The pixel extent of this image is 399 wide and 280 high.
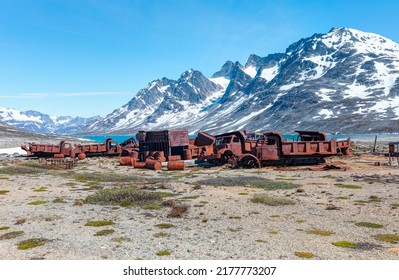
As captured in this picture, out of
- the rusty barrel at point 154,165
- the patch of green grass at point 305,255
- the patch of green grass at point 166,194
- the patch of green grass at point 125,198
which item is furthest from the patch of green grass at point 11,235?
the rusty barrel at point 154,165

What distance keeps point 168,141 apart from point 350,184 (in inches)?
1007

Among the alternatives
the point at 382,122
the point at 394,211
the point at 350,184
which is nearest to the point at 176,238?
the point at 394,211

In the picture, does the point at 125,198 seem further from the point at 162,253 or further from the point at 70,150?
the point at 70,150

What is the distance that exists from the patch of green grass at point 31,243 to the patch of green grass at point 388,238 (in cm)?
1107

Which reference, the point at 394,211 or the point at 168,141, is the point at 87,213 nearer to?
the point at 394,211

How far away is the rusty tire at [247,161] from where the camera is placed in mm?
35500

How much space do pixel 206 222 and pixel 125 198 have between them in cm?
634

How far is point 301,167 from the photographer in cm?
3488

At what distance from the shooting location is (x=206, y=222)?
13727mm

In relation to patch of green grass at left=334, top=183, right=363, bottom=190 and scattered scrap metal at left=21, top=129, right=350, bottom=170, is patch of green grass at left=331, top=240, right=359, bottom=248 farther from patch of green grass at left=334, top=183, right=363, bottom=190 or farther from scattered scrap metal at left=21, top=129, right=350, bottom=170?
scattered scrap metal at left=21, top=129, right=350, bottom=170

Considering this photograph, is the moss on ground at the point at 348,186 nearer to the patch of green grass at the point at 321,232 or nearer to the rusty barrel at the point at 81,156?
the patch of green grass at the point at 321,232

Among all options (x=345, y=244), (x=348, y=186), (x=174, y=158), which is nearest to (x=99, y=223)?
(x=345, y=244)
